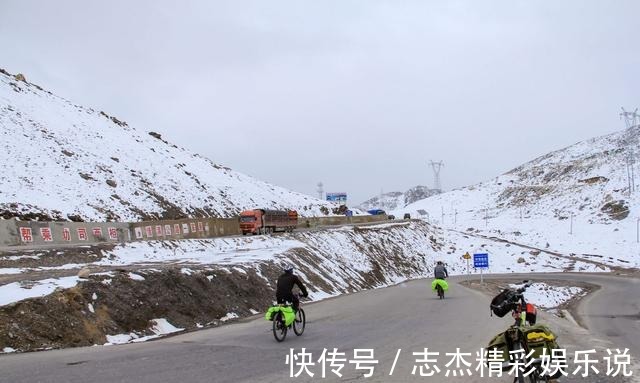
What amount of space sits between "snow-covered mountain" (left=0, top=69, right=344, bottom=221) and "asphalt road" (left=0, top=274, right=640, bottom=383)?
30.7 m

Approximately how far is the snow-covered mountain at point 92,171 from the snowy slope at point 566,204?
136 ft

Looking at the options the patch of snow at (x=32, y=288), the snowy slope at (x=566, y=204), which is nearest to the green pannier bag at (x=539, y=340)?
the patch of snow at (x=32, y=288)

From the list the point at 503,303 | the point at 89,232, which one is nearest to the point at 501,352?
the point at 503,303

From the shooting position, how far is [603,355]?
11.0 metres

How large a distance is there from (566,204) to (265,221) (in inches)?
3449

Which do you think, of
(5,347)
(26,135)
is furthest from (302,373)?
(26,135)

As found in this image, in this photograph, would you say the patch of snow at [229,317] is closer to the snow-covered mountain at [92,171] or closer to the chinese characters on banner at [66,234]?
the chinese characters on banner at [66,234]

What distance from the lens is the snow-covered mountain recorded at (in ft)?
153

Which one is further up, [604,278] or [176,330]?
[176,330]

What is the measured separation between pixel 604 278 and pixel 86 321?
4717 centimetres

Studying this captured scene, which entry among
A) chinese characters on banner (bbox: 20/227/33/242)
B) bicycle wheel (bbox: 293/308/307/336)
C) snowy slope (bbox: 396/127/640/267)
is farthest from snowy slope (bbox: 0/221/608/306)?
snowy slope (bbox: 396/127/640/267)

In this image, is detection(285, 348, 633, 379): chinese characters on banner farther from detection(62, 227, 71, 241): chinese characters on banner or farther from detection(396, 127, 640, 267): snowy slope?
detection(396, 127, 640, 267): snowy slope

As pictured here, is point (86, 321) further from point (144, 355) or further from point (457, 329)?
point (457, 329)

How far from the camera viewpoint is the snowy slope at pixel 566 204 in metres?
73.4
